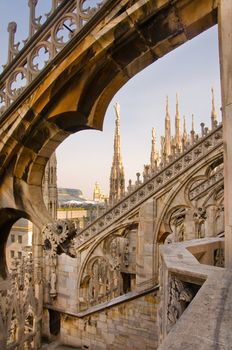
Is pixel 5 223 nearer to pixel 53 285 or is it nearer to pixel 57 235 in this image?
pixel 57 235

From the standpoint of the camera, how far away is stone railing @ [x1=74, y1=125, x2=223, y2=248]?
29.2 ft

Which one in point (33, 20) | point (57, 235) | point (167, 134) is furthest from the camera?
point (167, 134)

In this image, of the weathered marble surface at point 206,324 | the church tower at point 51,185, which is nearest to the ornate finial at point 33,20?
the weathered marble surface at point 206,324

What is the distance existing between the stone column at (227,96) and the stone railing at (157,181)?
643 cm

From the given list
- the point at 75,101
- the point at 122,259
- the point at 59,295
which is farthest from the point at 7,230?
the point at 122,259

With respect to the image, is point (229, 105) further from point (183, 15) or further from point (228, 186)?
point (183, 15)

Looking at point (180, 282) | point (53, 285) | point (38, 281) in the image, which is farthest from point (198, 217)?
point (180, 282)

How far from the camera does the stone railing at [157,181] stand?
890cm

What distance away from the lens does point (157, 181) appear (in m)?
9.20

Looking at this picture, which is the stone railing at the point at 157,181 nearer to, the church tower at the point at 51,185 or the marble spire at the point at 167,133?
the church tower at the point at 51,185

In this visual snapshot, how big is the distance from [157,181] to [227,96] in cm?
681

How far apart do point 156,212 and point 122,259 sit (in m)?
4.75

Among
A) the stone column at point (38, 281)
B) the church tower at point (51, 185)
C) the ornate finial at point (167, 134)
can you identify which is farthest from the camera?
the ornate finial at point (167, 134)

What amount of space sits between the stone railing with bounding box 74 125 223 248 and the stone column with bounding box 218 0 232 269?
643 cm
